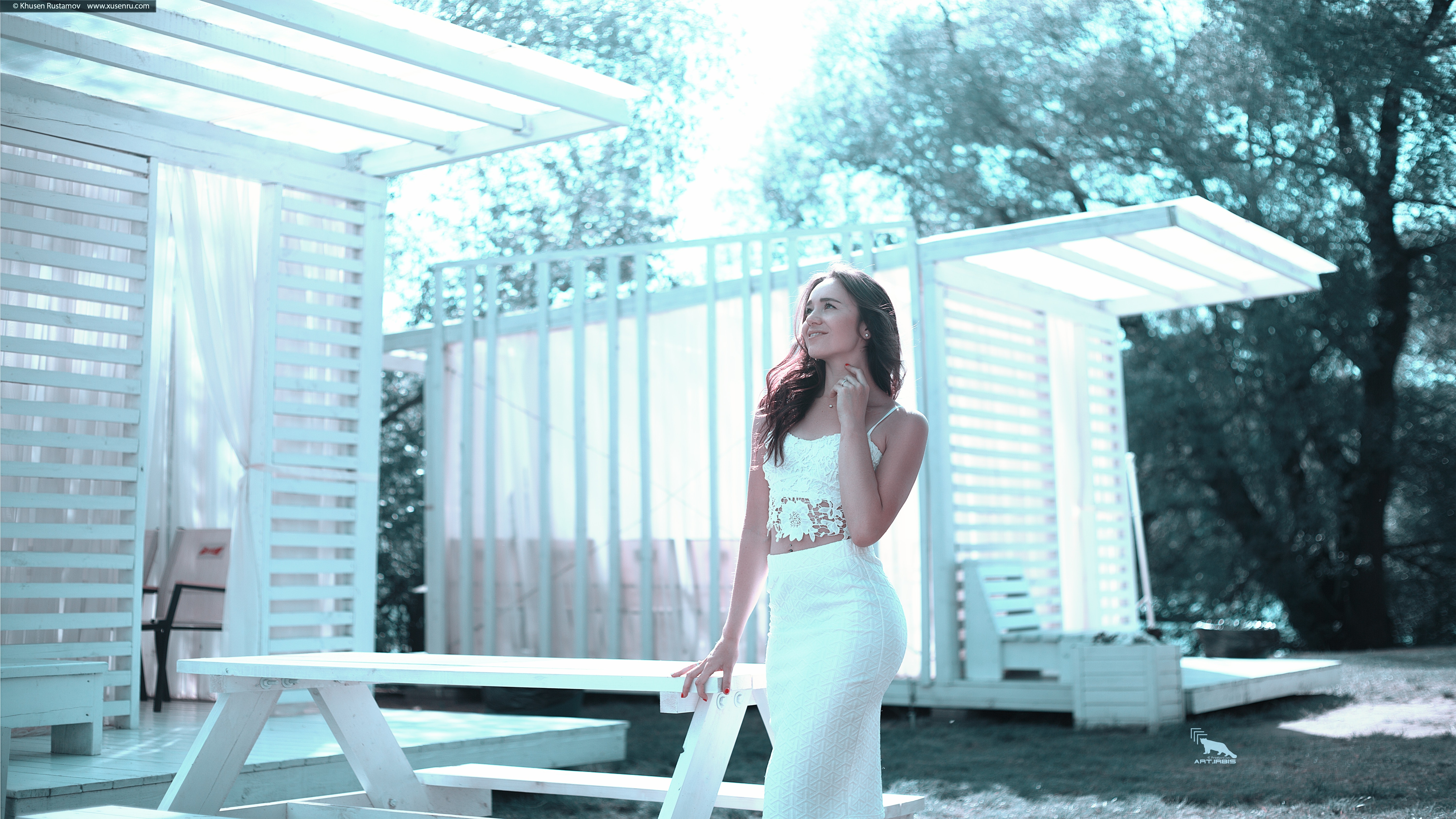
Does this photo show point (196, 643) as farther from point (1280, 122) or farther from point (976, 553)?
point (1280, 122)

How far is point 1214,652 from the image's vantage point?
9961mm

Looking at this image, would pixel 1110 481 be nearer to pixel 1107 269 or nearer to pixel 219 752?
pixel 1107 269

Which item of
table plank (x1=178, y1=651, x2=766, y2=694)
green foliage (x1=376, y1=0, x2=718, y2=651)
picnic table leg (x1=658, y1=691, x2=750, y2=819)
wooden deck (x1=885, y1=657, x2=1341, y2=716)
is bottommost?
wooden deck (x1=885, y1=657, x2=1341, y2=716)

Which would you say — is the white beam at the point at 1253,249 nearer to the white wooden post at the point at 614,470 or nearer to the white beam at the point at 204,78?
the white wooden post at the point at 614,470

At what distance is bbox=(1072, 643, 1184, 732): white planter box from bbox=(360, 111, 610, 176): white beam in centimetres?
351

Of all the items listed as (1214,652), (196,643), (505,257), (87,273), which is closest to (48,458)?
(87,273)

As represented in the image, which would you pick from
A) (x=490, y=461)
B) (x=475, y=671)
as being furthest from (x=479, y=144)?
(x=475, y=671)

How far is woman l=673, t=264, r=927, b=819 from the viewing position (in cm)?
237

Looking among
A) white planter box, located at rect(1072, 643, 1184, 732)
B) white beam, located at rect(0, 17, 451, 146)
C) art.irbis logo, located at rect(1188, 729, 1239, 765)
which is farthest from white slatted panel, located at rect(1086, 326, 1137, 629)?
white beam, located at rect(0, 17, 451, 146)

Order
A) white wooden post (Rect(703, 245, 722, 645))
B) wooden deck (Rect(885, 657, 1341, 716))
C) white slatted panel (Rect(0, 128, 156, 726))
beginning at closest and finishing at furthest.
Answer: white slatted panel (Rect(0, 128, 156, 726))
wooden deck (Rect(885, 657, 1341, 716))
white wooden post (Rect(703, 245, 722, 645))

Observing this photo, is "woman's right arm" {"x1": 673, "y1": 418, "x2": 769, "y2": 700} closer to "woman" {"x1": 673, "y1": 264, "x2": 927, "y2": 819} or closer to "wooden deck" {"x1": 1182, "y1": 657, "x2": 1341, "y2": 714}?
"woman" {"x1": 673, "y1": 264, "x2": 927, "y2": 819}

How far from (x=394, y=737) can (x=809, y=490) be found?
1.75 metres

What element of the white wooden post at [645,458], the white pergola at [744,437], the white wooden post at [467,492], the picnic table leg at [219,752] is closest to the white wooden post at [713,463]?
the white pergola at [744,437]

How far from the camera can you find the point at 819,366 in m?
2.66
